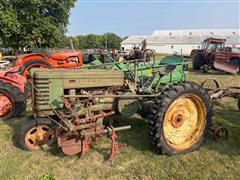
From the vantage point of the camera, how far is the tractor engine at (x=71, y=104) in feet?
11.9

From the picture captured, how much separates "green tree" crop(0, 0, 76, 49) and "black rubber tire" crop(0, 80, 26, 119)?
61.6ft

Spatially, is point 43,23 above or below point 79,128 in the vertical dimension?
above

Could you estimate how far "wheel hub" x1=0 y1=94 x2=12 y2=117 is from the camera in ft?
17.4

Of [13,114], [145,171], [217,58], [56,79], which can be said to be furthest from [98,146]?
[217,58]

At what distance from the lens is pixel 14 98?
17.3 feet

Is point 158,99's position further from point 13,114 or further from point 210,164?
point 13,114

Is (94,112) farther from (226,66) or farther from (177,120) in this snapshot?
(226,66)

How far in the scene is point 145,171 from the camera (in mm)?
3373

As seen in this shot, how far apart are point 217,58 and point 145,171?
12.5 metres

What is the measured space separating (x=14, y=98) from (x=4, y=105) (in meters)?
0.28

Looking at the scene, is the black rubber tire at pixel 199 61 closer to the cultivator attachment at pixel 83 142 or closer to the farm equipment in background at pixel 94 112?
the farm equipment in background at pixel 94 112

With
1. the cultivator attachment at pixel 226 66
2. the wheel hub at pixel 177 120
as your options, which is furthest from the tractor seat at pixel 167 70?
the cultivator attachment at pixel 226 66

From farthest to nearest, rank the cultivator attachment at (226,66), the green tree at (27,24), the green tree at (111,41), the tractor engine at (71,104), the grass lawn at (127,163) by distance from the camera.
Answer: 1. the green tree at (111,41)
2. the green tree at (27,24)
3. the cultivator attachment at (226,66)
4. the tractor engine at (71,104)
5. the grass lawn at (127,163)

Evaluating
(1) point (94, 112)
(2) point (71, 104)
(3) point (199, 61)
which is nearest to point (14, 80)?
(2) point (71, 104)
